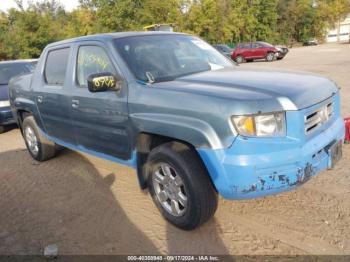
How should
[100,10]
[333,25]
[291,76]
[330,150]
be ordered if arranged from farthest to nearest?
1. [333,25]
2. [100,10]
3. [291,76]
4. [330,150]

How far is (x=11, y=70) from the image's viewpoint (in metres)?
9.23

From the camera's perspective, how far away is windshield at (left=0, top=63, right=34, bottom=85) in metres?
8.91

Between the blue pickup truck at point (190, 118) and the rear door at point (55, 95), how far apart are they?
3cm

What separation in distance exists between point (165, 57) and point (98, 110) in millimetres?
915

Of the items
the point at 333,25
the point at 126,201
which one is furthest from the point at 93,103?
the point at 333,25

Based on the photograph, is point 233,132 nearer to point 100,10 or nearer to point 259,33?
point 100,10

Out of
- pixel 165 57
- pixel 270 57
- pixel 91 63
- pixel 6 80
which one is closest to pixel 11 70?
pixel 6 80

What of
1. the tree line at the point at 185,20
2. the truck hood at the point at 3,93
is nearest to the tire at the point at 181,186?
the truck hood at the point at 3,93

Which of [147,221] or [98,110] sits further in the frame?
[98,110]

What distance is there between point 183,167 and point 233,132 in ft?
1.95

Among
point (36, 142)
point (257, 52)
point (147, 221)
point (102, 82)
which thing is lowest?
point (257, 52)

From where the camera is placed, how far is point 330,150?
3174mm

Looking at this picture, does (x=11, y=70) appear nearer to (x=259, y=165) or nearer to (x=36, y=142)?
(x=36, y=142)

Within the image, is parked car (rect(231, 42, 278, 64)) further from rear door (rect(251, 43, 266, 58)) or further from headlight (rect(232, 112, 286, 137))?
headlight (rect(232, 112, 286, 137))
